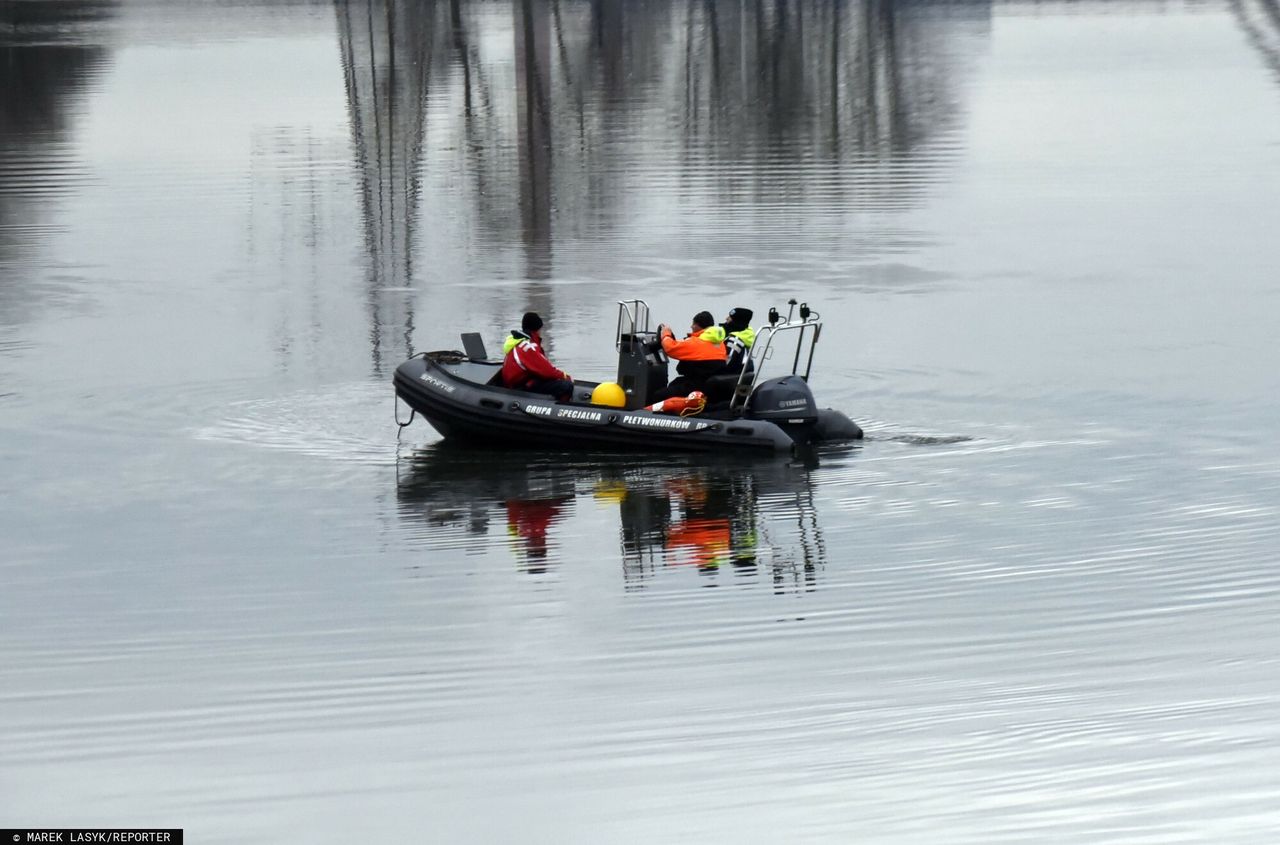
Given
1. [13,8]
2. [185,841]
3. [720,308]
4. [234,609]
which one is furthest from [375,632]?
[13,8]

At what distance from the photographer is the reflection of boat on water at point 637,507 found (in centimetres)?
1350

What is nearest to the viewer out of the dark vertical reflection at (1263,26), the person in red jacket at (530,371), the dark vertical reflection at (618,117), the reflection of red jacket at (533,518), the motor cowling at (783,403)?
the reflection of red jacket at (533,518)

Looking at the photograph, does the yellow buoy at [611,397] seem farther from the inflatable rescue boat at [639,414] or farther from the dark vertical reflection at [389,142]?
the dark vertical reflection at [389,142]

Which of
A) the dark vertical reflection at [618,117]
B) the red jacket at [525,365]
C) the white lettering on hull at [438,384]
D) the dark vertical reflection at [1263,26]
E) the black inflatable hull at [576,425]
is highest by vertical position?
the red jacket at [525,365]

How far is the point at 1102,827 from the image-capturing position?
864 centimetres

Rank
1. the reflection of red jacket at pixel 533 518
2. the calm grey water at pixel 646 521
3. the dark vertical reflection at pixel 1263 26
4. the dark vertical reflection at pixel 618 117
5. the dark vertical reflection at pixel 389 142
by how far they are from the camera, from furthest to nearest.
Answer: the dark vertical reflection at pixel 1263 26 → the dark vertical reflection at pixel 618 117 → the dark vertical reflection at pixel 389 142 → the reflection of red jacket at pixel 533 518 → the calm grey water at pixel 646 521

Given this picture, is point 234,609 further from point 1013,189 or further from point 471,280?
point 1013,189

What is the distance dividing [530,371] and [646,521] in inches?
96.7

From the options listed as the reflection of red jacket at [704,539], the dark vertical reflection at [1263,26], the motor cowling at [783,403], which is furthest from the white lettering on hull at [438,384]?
the dark vertical reflection at [1263,26]

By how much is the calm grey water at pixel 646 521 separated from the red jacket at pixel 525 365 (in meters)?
0.67

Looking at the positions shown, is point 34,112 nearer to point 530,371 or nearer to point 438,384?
point 438,384

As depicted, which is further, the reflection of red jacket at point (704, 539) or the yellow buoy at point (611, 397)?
the yellow buoy at point (611, 397)

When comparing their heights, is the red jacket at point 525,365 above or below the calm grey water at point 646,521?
above

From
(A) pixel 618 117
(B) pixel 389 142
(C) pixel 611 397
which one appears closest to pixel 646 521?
Answer: (C) pixel 611 397
